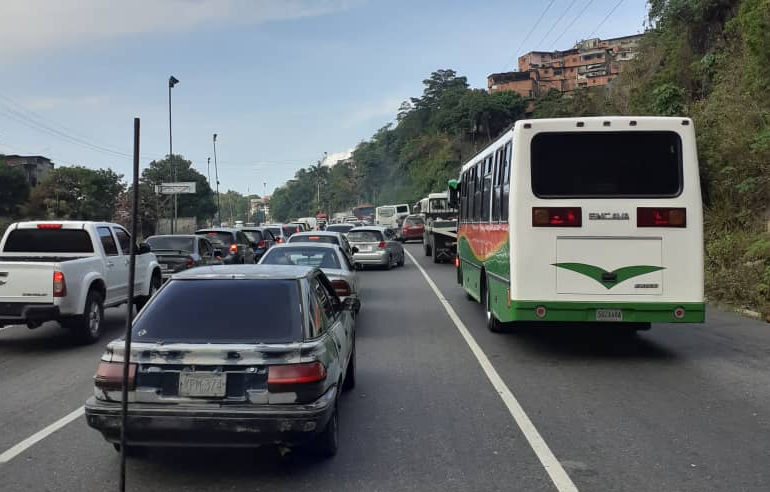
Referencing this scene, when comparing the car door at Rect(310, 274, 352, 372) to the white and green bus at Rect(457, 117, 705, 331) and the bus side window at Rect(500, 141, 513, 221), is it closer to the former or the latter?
the white and green bus at Rect(457, 117, 705, 331)

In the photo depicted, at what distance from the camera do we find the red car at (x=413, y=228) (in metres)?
46.5

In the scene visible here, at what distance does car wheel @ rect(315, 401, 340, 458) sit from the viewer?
5.37 metres

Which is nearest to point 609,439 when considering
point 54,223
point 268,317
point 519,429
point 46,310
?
point 519,429

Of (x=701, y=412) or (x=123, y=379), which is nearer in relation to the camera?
(x=123, y=379)

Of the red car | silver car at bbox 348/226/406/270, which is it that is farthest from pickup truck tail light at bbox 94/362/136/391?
the red car

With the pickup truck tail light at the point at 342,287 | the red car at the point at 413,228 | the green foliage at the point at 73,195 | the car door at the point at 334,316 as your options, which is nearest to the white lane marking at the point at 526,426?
the car door at the point at 334,316

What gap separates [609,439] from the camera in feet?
19.8

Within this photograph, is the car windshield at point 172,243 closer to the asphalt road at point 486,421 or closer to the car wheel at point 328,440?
the asphalt road at point 486,421

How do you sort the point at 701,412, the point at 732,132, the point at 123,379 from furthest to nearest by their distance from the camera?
the point at 732,132
the point at 701,412
the point at 123,379

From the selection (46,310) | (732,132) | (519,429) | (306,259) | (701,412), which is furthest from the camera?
(732,132)

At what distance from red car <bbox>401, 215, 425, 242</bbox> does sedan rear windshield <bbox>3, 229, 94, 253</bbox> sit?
35.3 m

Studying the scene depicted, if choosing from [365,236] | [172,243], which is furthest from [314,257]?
[365,236]

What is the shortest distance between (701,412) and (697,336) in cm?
483

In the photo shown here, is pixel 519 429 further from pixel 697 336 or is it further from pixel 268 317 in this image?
pixel 697 336
